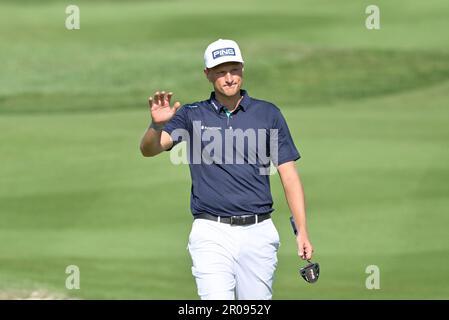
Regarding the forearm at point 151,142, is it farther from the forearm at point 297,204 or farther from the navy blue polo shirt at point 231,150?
the forearm at point 297,204

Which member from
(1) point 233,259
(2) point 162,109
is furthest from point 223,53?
(1) point 233,259

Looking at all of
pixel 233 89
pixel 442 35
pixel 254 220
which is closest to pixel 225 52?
pixel 233 89

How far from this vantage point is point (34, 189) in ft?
53.0

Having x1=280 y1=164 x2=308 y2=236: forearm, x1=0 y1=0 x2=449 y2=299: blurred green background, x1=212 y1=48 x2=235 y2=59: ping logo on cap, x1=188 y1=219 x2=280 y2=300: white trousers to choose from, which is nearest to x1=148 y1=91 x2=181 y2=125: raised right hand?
x1=212 y1=48 x2=235 y2=59: ping logo on cap

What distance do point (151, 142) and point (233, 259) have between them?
99cm

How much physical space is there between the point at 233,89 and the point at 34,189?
8132 millimetres

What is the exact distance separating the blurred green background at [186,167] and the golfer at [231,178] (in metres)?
3.67

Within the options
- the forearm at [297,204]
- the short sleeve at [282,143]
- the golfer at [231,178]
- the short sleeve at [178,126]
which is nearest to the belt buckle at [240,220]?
the golfer at [231,178]

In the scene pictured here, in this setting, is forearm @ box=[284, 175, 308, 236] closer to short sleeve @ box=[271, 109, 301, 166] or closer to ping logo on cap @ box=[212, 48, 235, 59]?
short sleeve @ box=[271, 109, 301, 166]

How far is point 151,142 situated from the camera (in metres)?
8.37

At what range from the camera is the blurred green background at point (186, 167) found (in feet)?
43.1

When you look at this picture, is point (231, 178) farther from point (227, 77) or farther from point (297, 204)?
point (227, 77)

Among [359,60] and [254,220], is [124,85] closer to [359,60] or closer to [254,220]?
[359,60]

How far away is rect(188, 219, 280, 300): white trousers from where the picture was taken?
27.3ft
